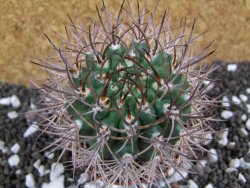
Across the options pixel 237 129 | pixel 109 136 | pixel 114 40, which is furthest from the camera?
pixel 237 129

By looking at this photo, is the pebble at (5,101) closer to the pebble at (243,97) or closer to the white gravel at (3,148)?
the white gravel at (3,148)

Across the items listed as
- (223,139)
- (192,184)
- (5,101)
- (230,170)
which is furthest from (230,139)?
(5,101)

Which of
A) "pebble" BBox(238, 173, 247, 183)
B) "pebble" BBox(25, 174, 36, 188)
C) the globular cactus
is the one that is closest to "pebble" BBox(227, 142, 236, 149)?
"pebble" BBox(238, 173, 247, 183)

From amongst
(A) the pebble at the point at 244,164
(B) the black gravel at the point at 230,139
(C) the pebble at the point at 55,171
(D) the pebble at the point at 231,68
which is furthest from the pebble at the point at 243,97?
(C) the pebble at the point at 55,171

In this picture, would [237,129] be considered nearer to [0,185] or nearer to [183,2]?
[183,2]

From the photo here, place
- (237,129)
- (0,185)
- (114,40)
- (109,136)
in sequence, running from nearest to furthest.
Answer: (109,136), (114,40), (0,185), (237,129)

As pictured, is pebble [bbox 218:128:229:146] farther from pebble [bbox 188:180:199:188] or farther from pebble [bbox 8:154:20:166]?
pebble [bbox 8:154:20:166]

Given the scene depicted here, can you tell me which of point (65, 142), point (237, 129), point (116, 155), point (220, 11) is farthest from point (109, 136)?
point (220, 11)
